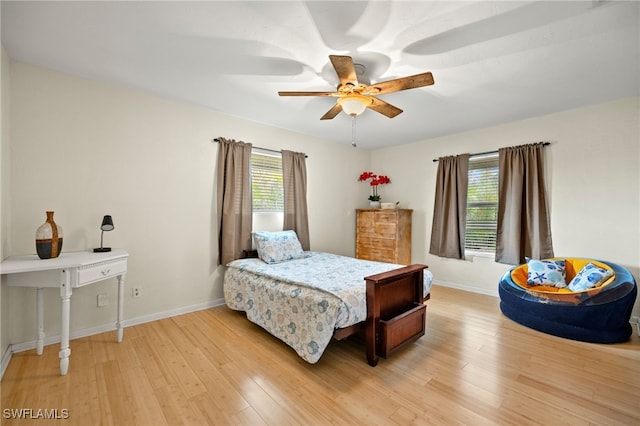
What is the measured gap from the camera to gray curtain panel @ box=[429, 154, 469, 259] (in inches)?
169

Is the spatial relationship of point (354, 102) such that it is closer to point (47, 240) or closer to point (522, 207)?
point (47, 240)

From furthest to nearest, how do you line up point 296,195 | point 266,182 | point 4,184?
point 296,195 → point 266,182 → point 4,184

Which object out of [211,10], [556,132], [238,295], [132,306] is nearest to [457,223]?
[556,132]

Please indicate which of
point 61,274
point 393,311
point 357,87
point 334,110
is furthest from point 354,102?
point 61,274

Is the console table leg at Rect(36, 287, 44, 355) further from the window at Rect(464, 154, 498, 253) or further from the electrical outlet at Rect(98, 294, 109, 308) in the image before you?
the window at Rect(464, 154, 498, 253)

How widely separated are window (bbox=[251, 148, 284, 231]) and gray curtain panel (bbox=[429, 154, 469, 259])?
2.66 metres

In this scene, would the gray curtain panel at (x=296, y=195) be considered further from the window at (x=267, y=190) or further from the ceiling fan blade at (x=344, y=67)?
the ceiling fan blade at (x=344, y=67)

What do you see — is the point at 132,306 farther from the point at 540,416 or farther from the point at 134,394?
the point at 540,416

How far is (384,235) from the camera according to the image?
4.71 m

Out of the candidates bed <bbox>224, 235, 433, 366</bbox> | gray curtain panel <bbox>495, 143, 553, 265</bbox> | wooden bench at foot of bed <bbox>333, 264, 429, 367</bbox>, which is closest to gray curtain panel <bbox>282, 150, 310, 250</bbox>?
bed <bbox>224, 235, 433, 366</bbox>

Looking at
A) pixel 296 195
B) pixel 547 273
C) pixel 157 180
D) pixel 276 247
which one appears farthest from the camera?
pixel 296 195

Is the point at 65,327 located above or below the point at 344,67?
below

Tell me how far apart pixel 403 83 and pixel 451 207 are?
113 inches

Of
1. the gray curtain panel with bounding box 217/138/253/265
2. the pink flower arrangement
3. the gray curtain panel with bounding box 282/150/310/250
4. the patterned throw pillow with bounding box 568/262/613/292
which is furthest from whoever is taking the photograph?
the pink flower arrangement
